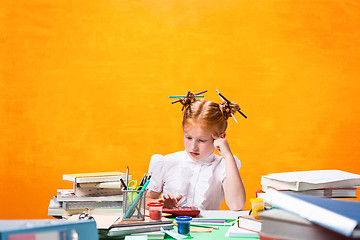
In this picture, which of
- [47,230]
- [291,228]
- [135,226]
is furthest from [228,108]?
[47,230]

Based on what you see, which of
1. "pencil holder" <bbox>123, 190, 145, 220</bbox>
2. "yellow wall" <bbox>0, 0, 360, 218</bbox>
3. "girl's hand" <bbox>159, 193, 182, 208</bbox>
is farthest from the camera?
"yellow wall" <bbox>0, 0, 360, 218</bbox>

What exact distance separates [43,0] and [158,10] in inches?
32.2

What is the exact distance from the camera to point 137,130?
2.98m

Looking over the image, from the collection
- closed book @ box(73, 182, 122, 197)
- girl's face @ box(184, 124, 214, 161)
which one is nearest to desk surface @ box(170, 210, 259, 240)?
closed book @ box(73, 182, 122, 197)

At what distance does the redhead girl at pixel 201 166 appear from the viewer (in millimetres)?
2113

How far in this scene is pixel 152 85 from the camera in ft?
9.84

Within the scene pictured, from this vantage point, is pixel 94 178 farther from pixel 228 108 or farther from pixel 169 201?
pixel 228 108

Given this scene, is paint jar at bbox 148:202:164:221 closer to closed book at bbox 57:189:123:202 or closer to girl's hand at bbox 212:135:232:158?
closed book at bbox 57:189:123:202

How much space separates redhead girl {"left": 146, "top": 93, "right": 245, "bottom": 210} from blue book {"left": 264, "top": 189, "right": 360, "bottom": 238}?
4.08 ft

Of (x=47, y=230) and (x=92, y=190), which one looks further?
(x=92, y=190)

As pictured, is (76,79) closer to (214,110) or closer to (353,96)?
(214,110)

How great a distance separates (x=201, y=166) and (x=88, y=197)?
2.69 feet

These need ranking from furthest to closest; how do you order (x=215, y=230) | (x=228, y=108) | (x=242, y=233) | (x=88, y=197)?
1. (x=228, y=108)
2. (x=88, y=197)
3. (x=215, y=230)
4. (x=242, y=233)

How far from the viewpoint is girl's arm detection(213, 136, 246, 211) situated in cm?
205
